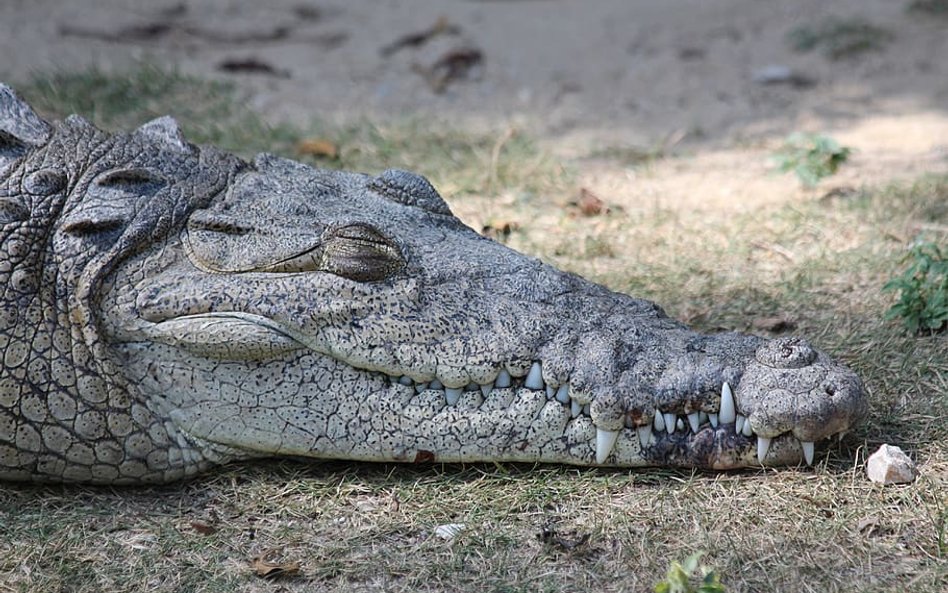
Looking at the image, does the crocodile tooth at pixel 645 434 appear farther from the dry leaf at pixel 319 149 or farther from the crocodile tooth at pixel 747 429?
the dry leaf at pixel 319 149

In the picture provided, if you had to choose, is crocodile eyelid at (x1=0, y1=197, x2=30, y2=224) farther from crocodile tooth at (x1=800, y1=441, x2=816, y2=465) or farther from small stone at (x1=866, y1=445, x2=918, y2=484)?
small stone at (x1=866, y1=445, x2=918, y2=484)

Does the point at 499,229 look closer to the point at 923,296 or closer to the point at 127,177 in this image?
the point at 923,296

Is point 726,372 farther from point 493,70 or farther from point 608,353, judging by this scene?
point 493,70

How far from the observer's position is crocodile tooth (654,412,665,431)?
296 centimetres

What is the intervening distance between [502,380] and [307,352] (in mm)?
545

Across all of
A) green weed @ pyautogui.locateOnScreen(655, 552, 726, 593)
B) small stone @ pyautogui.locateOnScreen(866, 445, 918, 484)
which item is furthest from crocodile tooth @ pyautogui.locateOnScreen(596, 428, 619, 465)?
small stone @ pyautogui.locateOnScreen(866, 445, 918, 484)

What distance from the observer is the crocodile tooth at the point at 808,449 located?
2951 mm

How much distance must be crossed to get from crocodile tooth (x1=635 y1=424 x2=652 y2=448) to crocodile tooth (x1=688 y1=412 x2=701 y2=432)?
0.11 m

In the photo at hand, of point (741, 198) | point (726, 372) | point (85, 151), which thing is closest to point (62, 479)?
point (85, 151)

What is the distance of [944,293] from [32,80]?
4.91 metres

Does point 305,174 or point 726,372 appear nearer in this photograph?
point 726,372

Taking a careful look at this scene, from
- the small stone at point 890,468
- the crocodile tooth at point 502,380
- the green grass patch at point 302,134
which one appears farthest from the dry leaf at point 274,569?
the green grass patch at point 302,134

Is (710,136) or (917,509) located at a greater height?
(710,136)

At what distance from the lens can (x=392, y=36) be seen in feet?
24.7
